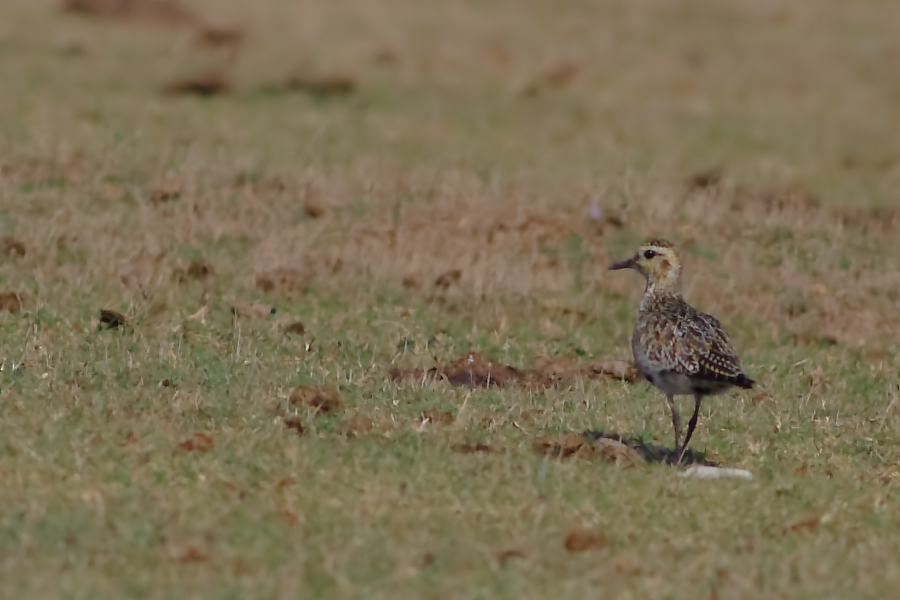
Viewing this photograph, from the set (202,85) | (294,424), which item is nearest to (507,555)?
(294,424)

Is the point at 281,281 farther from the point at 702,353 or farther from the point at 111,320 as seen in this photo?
the point at 702,353

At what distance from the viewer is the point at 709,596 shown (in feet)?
22.7

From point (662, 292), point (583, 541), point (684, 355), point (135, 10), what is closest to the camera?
point (583, 541)

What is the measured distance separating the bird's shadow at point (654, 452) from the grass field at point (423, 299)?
17 cm

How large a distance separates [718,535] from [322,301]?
6139mm

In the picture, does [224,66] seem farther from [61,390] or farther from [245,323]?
[61,390]

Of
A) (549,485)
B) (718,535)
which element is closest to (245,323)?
(549,485)

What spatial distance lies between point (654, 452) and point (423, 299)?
4.61 m

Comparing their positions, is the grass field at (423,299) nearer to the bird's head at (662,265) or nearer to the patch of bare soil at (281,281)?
the patch of bare soil at (281,281)

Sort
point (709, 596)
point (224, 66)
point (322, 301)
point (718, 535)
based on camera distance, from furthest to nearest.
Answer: point (224, 66)
point (322, 301)
point (718, 535)
point (709, 596)

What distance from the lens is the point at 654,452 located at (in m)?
9.38

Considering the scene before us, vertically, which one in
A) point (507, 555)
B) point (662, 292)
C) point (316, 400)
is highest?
point (662, 292)

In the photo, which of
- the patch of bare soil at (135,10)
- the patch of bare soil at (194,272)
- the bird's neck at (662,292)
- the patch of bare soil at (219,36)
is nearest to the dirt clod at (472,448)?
the bird's neck at (662,292)

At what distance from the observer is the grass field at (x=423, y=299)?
7344 mm
